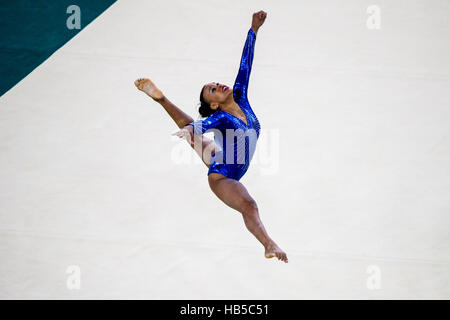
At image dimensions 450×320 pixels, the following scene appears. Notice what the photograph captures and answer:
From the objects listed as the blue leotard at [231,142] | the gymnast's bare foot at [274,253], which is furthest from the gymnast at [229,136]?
the gymnast's bare foot at [274,253]

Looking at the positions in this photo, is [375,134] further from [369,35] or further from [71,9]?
[71,9]

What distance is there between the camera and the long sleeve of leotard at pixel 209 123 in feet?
10.7

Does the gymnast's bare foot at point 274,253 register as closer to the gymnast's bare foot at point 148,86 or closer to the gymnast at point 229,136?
the gymnast at point 229,136

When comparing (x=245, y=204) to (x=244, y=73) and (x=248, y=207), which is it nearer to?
(x=248, y=207)

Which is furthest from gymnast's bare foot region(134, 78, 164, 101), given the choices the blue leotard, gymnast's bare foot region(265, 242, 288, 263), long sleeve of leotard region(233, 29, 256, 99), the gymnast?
gymnast's bare foot region(265, 242, 288, 263)

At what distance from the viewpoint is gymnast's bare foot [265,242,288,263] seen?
296cm

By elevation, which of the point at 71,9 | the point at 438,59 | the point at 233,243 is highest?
the point at 71,9

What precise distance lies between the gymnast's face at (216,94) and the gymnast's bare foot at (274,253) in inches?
43.0

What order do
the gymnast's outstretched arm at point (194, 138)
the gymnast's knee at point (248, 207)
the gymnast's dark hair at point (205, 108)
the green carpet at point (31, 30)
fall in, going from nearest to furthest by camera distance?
the gymnast's knee at point (248, 207) < the gymnast's outstretched arm at point (194, 138) < the gymnast's dark hair at point (205, 108) < the green carpet at point (31, 30)

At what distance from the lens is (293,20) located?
17.5 ft

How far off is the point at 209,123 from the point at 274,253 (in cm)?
Result: 89

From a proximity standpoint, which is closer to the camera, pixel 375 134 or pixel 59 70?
pixel 375 134

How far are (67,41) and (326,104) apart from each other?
7.55 feet

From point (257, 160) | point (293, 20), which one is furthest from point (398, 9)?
point (257, 160)
